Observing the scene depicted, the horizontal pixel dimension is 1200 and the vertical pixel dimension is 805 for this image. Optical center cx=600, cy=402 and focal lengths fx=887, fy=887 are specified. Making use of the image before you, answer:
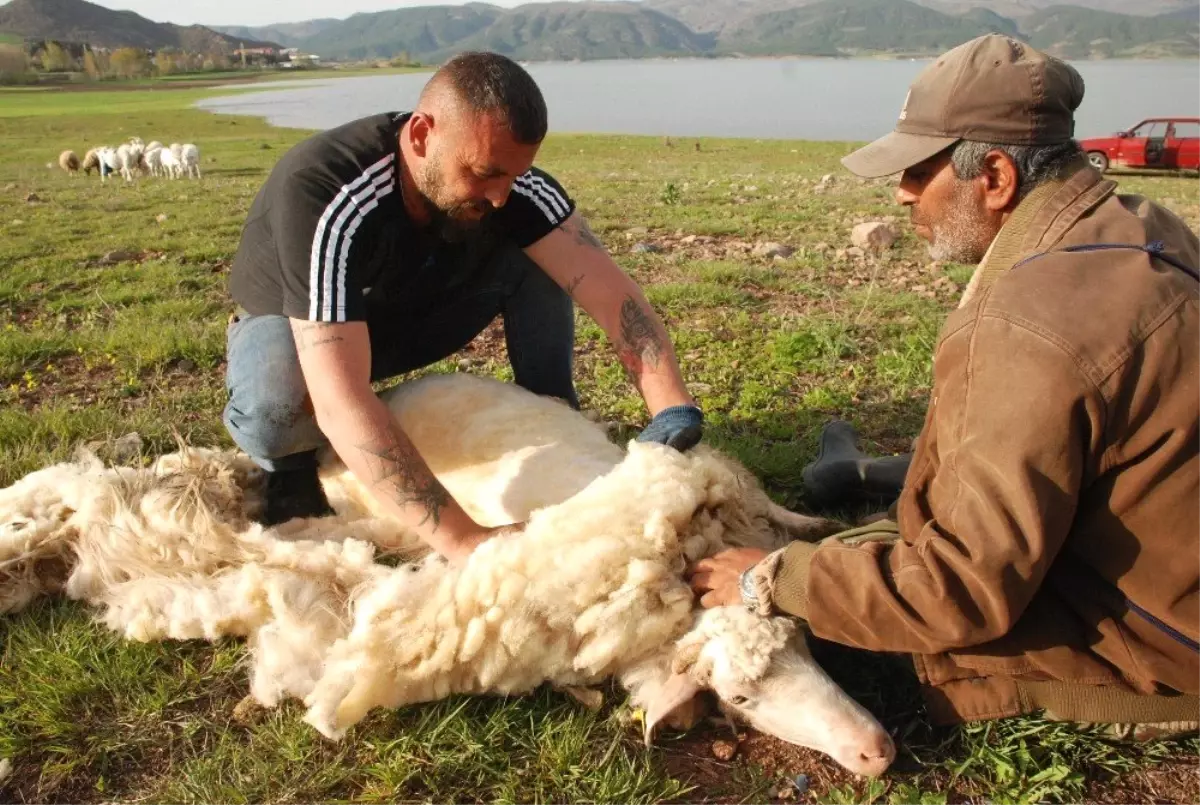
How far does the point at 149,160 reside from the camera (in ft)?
70.5

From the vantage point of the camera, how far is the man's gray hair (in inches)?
91.9

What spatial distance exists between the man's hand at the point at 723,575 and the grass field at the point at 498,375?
41 centimetres

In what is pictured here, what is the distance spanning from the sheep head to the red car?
22.3 meters

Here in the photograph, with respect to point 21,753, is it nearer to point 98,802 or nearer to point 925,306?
point 98,802

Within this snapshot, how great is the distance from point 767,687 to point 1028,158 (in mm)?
1614

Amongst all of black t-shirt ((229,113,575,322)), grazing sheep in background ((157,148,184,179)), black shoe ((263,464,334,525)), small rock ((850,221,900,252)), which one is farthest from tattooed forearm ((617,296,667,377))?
grazing sheep in background ((157,148,184,179))

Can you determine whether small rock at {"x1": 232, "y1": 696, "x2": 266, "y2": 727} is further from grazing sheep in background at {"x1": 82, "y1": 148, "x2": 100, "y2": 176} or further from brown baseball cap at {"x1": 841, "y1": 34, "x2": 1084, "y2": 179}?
grazing sheep in background at {"x1": 82, "y1": 148, "x2": 100, "y2": 176}

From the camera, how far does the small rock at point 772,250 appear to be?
27.5ft

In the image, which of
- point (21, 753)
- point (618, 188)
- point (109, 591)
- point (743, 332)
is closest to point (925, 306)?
point (743, 332)

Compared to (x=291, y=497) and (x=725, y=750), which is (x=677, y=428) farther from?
(x=291, y=497)

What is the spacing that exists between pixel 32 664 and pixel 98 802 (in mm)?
698

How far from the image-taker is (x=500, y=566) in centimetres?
274

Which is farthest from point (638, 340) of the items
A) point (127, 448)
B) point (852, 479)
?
point (127, 448)

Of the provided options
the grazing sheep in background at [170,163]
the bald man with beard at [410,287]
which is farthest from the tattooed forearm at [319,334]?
the grazing sheep in background at [170,163]
